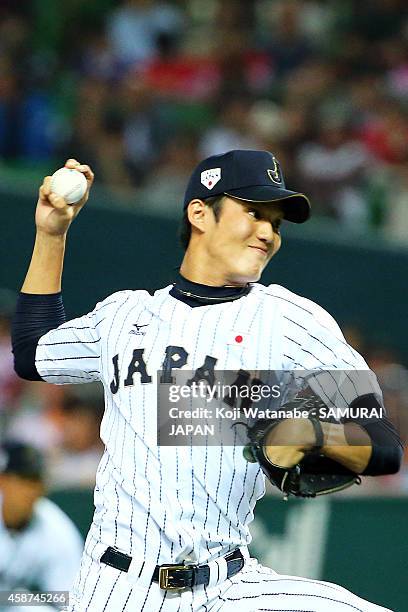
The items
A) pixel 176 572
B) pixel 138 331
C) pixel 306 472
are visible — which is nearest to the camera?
pixel 306 472

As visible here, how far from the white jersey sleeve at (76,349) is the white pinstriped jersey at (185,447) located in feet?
0.16

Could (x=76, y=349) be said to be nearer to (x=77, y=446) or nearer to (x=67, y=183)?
(x=67, y=183)

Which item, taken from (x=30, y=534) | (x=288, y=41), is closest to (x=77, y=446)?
(x=30, y=534)

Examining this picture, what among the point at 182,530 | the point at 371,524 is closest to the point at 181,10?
the point at 371,524

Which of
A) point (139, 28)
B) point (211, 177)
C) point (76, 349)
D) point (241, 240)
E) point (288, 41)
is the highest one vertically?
point (139, 28)

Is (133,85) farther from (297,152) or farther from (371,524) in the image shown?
(371,524)

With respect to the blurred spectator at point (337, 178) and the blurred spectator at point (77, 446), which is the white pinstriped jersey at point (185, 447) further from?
the blurred spectator at point (337, 178)

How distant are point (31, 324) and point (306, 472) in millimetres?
1088

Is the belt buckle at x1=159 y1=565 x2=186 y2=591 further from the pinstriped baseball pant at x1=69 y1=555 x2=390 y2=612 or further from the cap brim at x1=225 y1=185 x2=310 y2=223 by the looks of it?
the cap brim at x1=225 y1=185 x2=310 y2=223

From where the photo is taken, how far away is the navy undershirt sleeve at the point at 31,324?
357 cm

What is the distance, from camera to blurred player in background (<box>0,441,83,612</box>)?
17.2 ft

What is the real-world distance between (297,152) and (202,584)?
644cm

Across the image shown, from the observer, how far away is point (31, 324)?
11.8 ft

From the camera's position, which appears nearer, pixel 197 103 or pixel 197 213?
pixel 197 213
